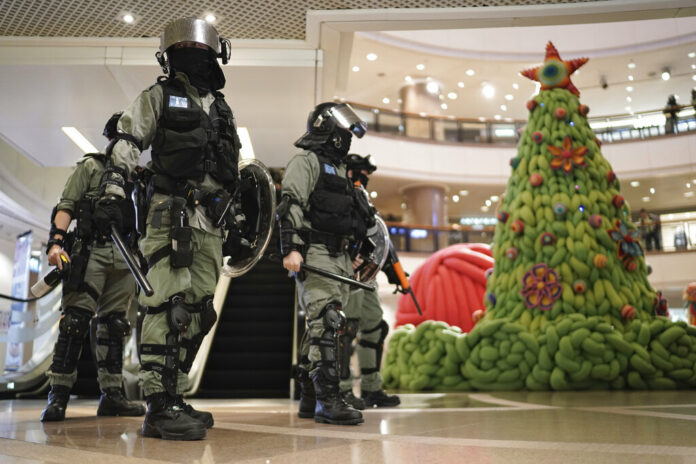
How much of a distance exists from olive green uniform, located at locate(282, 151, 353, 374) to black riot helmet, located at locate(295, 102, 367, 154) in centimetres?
14

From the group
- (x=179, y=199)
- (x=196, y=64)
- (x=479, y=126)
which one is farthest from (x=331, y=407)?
(x=479, y=126)

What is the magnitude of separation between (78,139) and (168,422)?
13.9ft

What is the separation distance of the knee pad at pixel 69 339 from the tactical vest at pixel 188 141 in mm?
1369

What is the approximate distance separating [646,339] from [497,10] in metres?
3.19

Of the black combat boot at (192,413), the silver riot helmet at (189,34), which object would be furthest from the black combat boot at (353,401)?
the silver riot helmet at (189,34)

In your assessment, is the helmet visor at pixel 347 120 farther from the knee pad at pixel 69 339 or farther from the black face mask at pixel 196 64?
the knee pad at pixel 69 339

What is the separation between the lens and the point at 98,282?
3820 mm

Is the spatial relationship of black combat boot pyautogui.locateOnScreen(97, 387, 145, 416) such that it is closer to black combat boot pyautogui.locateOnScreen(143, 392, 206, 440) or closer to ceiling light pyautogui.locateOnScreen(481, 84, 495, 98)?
black combat boot pyautogui.locateOnScreen(143, 392, 206, 440)

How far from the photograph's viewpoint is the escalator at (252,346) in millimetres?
5918

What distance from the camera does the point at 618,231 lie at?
602cm

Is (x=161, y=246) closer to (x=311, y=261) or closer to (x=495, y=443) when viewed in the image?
(x=311, y=261)

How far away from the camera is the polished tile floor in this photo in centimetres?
204

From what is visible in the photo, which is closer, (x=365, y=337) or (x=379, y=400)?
(x=379, y=400)

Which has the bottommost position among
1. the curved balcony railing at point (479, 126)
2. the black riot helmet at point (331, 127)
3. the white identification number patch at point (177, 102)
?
the white identification number patch at point (177, 102)
